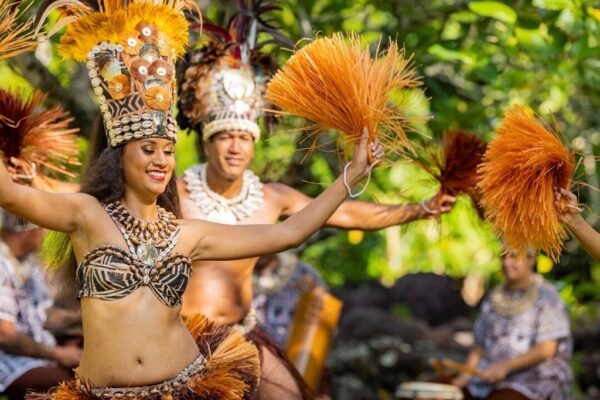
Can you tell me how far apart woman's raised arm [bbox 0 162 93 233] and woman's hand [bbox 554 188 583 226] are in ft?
5.04

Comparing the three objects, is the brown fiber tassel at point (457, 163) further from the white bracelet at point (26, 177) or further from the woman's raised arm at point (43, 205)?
the woman's raised arm at point (43, 205)

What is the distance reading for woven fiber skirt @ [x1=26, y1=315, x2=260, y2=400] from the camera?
345cm

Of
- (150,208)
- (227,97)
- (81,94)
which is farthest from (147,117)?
(81,94)

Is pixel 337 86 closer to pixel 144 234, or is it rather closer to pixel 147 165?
pixel 147 165

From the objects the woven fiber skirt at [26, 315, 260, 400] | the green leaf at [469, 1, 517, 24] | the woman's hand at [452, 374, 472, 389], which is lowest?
the woman's hand at [452, 374, 472, 389]

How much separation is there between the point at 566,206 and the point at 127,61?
4.97ft

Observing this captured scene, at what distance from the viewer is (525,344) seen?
6492mm

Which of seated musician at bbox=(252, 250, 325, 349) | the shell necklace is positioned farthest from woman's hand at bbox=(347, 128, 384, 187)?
seated musician at bbox=(252, 250, 325, 349)

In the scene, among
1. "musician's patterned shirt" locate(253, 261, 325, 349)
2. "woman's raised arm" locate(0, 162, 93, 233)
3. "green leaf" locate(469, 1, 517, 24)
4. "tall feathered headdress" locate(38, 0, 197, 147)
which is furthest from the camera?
"musician's patterned shirt" locate(253, 261, 325, 349)

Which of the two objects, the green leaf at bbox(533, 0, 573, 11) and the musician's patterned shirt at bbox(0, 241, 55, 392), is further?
the musician's patterned shirt at bbox(0, 241, 55, 392)

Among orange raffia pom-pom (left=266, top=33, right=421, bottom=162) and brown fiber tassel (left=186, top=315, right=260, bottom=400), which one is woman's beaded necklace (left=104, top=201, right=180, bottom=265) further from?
orange raffia pom-pom (left=266, top=33, right=421, bottom=162)

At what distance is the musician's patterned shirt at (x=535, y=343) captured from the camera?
6.38 meters

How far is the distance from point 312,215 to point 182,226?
1.37ft

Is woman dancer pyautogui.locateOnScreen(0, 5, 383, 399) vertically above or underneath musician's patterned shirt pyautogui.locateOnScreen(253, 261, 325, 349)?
above
